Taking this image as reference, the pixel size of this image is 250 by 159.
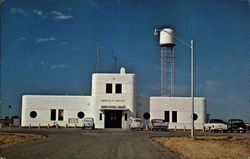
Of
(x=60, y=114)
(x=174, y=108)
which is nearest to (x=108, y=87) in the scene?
(x=60, y=114)

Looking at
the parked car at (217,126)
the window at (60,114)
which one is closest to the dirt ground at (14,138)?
the parked car at (217,126)

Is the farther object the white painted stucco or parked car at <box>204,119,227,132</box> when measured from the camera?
the white painted stucco

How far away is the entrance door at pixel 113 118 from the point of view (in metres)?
52.7

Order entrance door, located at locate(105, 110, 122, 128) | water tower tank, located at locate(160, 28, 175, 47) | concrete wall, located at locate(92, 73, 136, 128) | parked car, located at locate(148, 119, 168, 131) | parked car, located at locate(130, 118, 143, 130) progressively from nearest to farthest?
parked car, located at locate(148, 119, 168, 131)
parked car, located at locate(130, 118, 143, 130)
concrete wall, located at locate(92, 73, 136, 128)
entrance door, located at locate(105, 110, 122, 128)
water tower tank, located at locate(160, 28, 175, 47)

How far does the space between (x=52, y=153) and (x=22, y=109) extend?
37.5m

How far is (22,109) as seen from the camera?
177ft

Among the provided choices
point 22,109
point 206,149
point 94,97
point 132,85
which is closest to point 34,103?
point 22,109

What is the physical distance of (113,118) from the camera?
53125 millimetres

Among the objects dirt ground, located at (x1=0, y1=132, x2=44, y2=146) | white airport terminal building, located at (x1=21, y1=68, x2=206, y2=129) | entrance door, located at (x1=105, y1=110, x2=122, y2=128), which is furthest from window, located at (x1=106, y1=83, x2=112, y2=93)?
dirt ground, located at (x1=0, y1=132, x2=44, y2=146)

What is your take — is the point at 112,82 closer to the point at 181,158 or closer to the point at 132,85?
the point at 132,85

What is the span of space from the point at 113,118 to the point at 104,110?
171cm

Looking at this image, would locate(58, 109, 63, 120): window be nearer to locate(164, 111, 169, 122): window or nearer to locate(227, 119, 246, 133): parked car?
locate(164, 111, 169, 122): window

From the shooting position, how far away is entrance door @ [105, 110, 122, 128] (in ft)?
173

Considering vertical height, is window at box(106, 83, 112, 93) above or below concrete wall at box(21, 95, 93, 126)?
above
